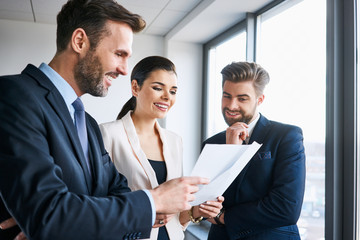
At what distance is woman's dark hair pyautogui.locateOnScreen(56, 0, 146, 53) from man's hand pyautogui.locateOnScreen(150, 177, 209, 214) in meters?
0.53

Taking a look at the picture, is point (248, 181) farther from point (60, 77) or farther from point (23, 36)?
point (23, 36)

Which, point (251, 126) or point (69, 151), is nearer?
point (69, 151)

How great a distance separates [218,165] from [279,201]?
1.26ft

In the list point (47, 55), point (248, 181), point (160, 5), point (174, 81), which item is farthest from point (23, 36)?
point (248, 181)

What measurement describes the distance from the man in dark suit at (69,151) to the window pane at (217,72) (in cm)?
271

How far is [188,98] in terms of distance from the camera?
15.2ft

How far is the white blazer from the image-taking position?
177 centimetres

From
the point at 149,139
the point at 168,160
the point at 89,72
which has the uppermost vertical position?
the point at 89,72

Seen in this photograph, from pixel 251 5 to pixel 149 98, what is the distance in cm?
174

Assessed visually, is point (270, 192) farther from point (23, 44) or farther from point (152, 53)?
point (23, 44)

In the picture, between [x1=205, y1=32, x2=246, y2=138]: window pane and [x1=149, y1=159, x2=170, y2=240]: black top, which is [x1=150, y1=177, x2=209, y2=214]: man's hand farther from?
[x1=205, y1=32, x2=246, y2=138]: window pane

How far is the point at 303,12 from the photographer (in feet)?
8.74

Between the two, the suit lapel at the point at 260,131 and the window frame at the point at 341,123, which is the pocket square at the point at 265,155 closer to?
the suit lapel at the point at 260,131

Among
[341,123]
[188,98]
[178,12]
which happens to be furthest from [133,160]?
[188,98]
